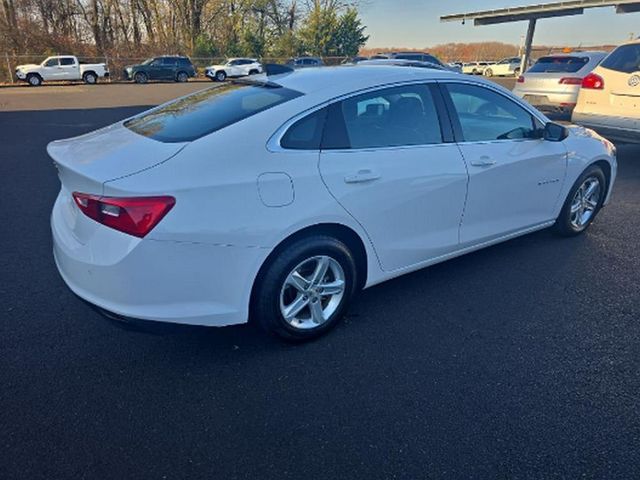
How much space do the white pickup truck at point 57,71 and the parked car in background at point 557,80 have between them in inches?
982

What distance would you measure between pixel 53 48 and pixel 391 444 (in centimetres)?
3586

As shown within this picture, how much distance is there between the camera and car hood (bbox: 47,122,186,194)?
2.20 meters

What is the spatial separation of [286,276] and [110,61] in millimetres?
33916

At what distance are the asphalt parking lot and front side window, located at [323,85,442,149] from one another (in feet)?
3.92

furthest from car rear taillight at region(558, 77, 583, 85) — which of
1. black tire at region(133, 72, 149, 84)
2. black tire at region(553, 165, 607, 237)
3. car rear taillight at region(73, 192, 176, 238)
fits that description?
black tire at region(133, 72, 149, 84)

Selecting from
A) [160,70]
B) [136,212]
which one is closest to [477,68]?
[160,70]

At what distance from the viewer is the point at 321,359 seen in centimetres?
263

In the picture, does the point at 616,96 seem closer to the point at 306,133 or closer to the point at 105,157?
the point at 306,133

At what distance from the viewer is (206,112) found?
9.21ft

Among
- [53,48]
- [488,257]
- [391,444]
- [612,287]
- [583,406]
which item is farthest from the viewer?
[53,48]

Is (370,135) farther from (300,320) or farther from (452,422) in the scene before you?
(452,422)

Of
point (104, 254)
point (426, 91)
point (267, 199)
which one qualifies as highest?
point (426, 91)

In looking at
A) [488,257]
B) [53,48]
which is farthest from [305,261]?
[53,48]

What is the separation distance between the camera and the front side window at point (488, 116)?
326 centimetres
